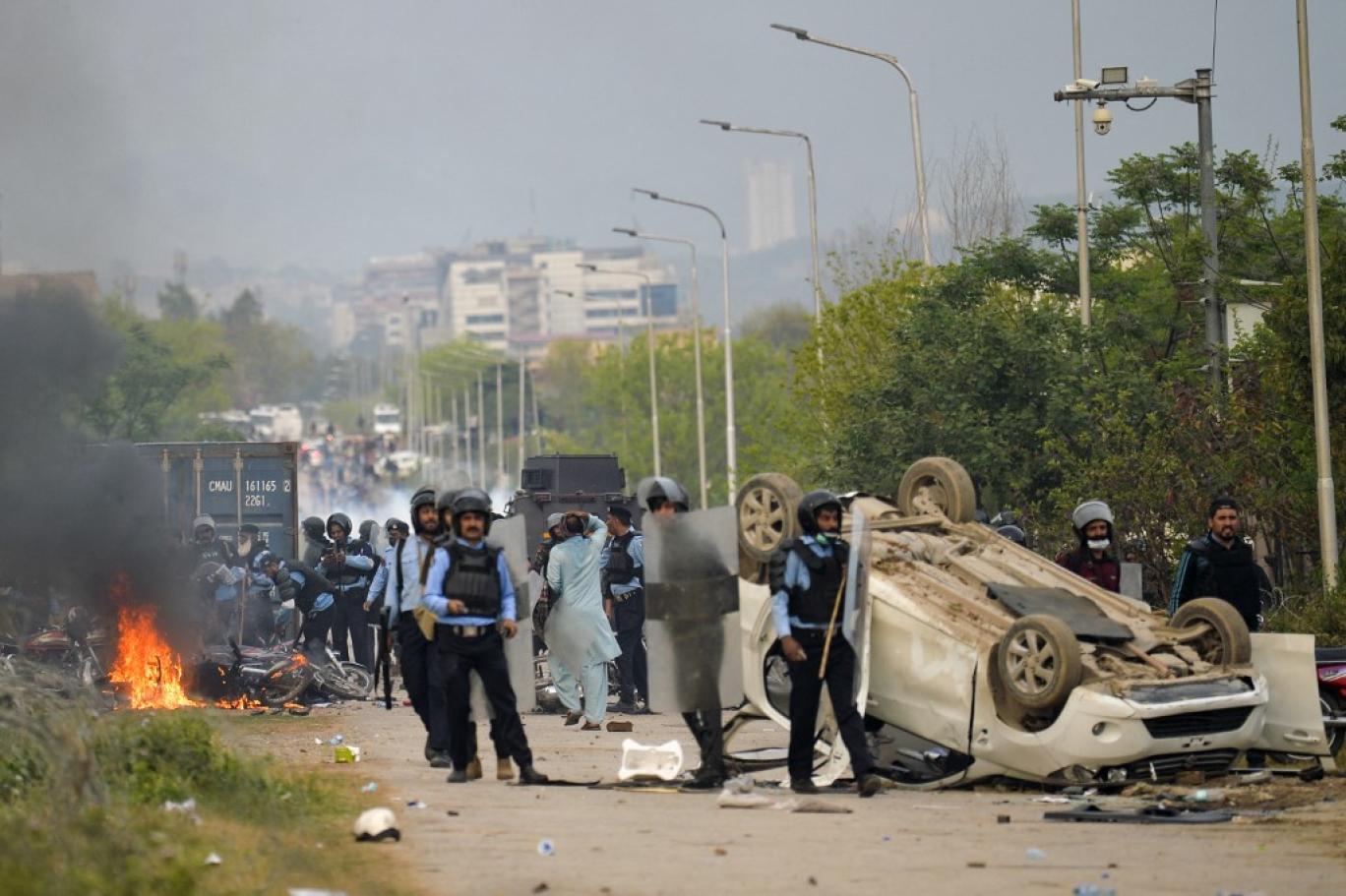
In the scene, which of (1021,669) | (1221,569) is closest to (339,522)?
(1221,569)

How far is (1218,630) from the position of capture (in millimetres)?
13078

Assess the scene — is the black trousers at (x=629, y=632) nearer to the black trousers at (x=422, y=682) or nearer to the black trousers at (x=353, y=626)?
the black trousers at (x=353, y=626)

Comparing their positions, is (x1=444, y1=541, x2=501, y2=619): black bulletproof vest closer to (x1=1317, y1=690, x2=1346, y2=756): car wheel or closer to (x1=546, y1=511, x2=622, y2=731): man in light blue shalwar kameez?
(x1=546, y1=511, x2=622, y2=731): man in light blue shalwar kameez

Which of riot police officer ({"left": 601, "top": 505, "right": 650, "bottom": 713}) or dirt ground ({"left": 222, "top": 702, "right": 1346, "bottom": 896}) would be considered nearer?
dirt ground ({"left": 222, "top": 702, "right": 1346, "bottom": 896})

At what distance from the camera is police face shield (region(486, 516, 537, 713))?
13.9m

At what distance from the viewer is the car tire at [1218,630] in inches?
510

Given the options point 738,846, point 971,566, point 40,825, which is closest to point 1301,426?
point 971,566

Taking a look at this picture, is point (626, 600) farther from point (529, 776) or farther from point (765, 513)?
point (529, 776)

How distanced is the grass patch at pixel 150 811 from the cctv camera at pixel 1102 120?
12.8 metres

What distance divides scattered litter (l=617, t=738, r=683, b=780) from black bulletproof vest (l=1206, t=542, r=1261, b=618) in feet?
11.8

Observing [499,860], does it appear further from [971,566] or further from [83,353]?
[83,353]

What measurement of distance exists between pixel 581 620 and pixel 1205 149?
26.7 ft

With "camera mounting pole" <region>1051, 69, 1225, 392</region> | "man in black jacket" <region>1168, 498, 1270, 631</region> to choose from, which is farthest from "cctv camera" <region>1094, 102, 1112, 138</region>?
"man in black jacket" <region>1168, 498, 1270, 631</region>

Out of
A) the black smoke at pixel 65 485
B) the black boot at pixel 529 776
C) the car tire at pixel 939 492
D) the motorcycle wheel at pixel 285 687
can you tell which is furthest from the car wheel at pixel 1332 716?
the black smoke at pixel 65 485
